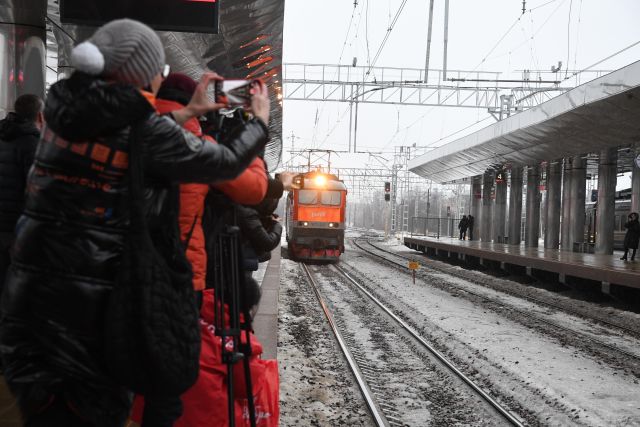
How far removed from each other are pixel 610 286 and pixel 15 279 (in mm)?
14649

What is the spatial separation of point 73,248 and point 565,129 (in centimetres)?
1975

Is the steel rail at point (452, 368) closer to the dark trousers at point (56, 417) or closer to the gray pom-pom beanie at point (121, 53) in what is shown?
the dark trousers at point (56, 417)

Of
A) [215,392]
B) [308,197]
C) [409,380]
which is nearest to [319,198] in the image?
[308,197]

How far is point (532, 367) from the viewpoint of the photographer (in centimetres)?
724

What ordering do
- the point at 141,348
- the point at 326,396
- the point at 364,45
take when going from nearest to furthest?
the point at 141,348 → the point at 326,396 → the point at 364,45

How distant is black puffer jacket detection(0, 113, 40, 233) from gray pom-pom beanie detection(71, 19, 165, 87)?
205 cm

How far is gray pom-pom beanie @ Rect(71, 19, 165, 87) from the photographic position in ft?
5.47

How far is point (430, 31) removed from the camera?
15.3 metres

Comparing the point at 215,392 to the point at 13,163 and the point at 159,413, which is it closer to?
the point at 159,413

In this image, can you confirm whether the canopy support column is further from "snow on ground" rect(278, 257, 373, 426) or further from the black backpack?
the black backpack

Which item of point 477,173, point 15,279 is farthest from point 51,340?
point 477,173

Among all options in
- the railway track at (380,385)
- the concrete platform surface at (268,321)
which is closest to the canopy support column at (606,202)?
the railway track at (380,385)

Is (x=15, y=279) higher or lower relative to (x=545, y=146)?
lower

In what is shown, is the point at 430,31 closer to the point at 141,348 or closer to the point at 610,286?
the point at 610,286
